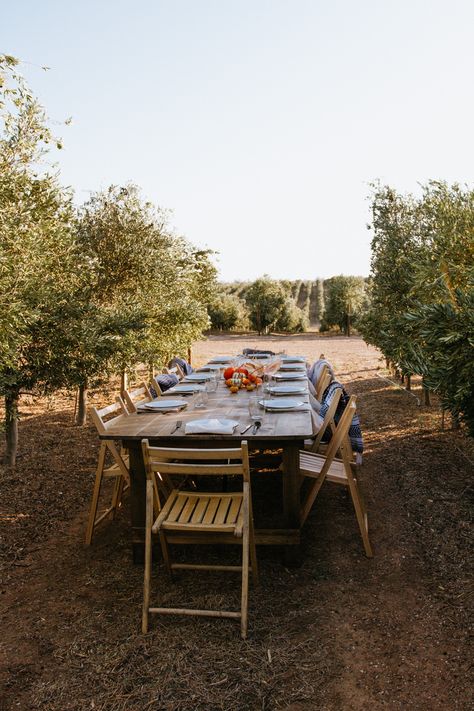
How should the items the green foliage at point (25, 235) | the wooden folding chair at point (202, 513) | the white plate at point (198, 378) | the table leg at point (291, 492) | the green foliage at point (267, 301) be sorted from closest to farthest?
the wooden folding chair at point (202, 513), the table leg at point (291, 492), the green foliage at point (25, 235), the white plate at point (198, 378), the green foliage at point (267, 301)

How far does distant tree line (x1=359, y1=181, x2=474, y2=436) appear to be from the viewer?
405cm

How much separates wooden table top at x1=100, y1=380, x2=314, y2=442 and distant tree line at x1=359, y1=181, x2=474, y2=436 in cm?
127

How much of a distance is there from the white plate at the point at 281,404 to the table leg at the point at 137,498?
126 cm

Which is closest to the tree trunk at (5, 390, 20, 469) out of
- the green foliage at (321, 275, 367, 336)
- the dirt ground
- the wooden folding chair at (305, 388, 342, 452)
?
the dirt ground

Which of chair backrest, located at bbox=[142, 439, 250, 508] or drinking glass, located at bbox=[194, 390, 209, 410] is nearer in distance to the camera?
chair backrest, located at bbox=[142, 439, 250, 508]

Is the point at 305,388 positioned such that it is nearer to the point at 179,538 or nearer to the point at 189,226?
the point at 179,538

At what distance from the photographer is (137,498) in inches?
158

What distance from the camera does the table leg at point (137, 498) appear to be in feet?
12.9

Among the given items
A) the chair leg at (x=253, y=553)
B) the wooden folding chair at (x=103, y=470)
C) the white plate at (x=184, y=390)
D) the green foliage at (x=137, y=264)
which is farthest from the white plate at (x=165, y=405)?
Answer: the green foliage at (x=137, y=264)

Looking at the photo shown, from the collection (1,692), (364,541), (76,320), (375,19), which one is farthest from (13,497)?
(375,19)

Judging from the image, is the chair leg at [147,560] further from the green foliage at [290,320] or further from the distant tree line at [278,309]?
the green foliage at [290,320]

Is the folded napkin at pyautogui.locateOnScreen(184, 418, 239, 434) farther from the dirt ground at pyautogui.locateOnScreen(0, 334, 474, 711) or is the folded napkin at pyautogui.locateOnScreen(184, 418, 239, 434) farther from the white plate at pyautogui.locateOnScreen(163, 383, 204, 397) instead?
the white plate at pyautogui.locateOnScreen(163, 383, 204, 397)

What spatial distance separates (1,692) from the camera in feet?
8.89

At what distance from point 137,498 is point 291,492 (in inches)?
49.0
